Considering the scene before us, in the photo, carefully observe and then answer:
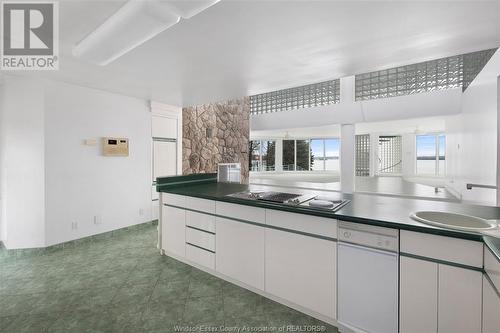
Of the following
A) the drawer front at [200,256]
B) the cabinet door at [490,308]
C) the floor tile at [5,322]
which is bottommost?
the floor tile at [5,322]

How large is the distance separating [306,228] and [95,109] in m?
3.62

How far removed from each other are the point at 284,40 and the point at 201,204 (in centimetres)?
182

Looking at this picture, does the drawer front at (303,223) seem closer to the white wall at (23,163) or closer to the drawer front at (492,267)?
the drawer front at (492,267)

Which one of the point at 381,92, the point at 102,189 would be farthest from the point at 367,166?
the point at 102,189

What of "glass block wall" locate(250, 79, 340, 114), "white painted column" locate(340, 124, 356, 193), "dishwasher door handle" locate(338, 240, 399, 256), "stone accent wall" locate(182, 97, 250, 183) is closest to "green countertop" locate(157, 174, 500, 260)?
"dishwasher door handle" locate(338, 240, 399, 256)

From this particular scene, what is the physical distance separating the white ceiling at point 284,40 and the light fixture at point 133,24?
6.0 inches

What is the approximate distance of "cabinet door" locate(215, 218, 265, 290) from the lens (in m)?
2.00

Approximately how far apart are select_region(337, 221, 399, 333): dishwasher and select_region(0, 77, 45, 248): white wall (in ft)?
12.2

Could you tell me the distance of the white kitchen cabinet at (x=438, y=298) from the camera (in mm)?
1187

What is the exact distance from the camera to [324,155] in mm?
12109

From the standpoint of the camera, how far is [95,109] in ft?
11.5

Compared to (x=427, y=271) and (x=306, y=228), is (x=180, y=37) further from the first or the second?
(x=427, y=271)

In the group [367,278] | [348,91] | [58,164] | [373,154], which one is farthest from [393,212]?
[373,154]

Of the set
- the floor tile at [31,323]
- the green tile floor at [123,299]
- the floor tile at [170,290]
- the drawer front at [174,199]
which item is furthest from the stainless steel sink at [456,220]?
the floor tile at [31,323]
